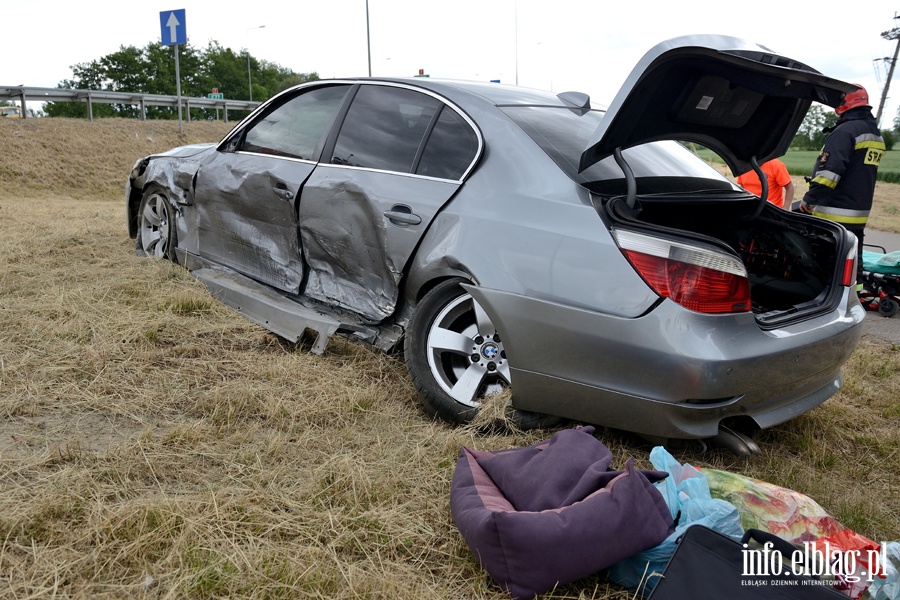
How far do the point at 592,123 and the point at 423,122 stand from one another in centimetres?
85

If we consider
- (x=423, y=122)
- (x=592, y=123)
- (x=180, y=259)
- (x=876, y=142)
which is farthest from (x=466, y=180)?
(x=876, y=142)

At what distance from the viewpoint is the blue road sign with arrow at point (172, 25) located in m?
15.2

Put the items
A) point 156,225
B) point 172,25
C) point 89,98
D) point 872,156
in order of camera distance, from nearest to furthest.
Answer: point 156,225 → point 872,156 → point 172,25 → point 89,98

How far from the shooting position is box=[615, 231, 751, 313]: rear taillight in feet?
8.91

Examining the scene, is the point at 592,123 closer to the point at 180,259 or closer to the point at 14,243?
the point at 180,259

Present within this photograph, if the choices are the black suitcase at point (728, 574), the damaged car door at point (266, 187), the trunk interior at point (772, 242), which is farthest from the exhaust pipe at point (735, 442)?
the damaged car door at point (266, 187)

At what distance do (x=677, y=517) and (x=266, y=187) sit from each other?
301 cm

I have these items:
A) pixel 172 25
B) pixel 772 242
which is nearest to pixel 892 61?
pixel 172 25

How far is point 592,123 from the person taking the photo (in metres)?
3.71

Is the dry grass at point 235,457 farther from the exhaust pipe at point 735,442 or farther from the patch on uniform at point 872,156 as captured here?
the patch on uniform at point 872,156

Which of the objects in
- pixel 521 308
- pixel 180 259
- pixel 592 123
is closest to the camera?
pixel 521 308

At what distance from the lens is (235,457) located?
9.54 ft

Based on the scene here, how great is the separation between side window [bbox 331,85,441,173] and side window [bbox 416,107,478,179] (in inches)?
3.2

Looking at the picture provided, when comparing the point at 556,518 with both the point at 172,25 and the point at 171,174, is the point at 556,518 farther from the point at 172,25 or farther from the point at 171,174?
the point at 172,25
